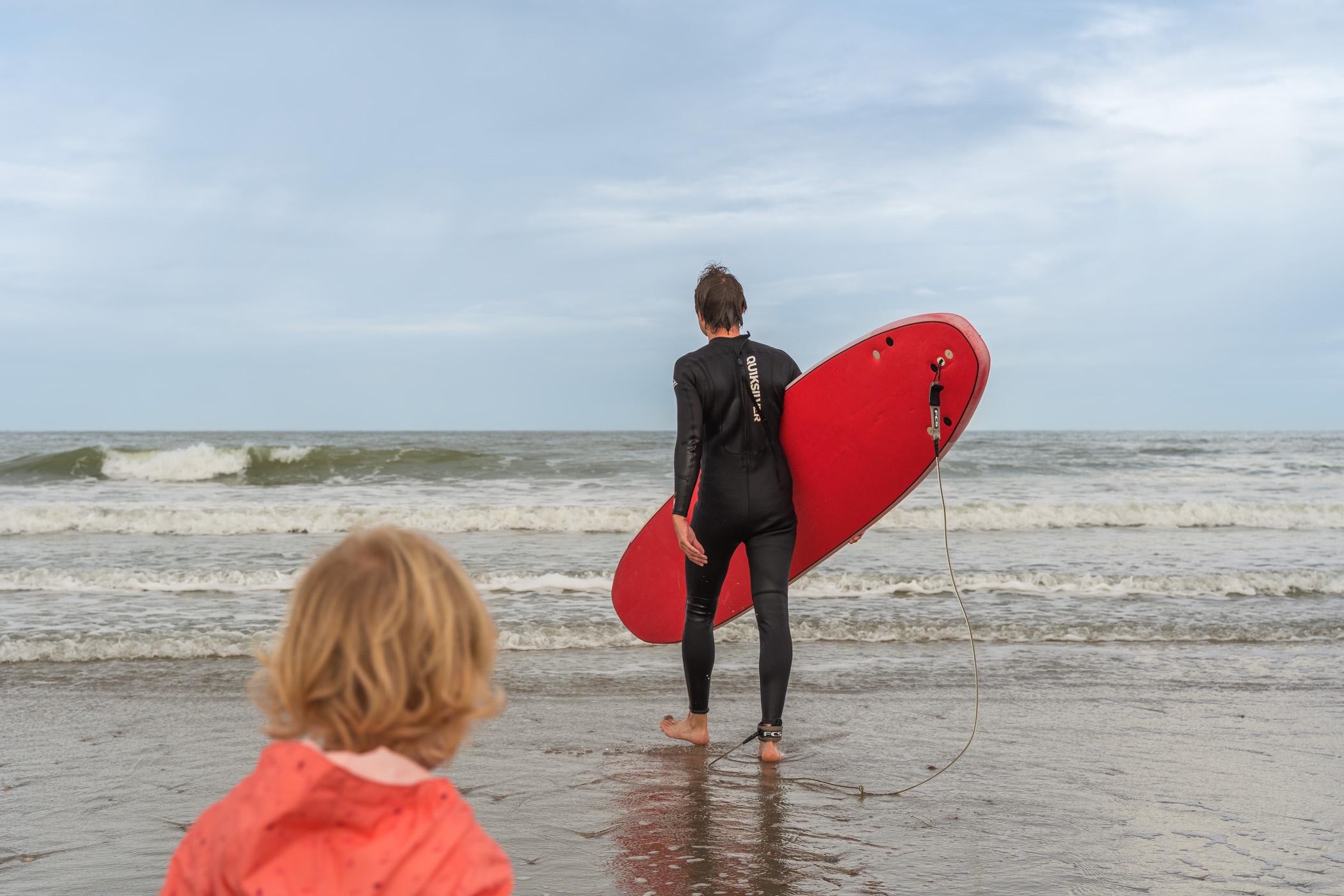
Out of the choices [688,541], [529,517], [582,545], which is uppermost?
[688,541]

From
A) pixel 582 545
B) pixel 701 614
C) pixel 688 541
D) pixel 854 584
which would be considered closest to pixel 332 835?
pixel 688 541

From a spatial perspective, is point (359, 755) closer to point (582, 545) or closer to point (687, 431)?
point (687, 431)

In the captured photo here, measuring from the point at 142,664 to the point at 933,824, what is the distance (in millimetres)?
4431

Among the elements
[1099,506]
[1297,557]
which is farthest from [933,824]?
[1099,506]

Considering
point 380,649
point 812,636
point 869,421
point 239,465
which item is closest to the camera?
point 380,649

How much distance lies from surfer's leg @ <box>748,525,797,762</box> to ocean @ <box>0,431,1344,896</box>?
0.32 m

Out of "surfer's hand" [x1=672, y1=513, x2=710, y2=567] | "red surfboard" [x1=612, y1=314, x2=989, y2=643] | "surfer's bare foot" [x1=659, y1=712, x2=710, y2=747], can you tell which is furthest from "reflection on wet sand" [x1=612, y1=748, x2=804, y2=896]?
"red surfboard" [x1=612, y1=314, x2=989, y2=643]

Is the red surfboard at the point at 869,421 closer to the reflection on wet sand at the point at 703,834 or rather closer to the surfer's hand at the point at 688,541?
the surfer's hand at the point at 688,541

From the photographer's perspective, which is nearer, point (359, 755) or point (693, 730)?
point (359, 755)

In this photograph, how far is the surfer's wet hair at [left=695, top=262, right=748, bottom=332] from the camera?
375 cm

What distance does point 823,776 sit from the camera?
3723 mm

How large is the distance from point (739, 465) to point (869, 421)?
2.15 ft

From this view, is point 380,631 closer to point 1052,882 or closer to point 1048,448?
point 1052,882

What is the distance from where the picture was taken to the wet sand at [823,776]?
285 centimetres
